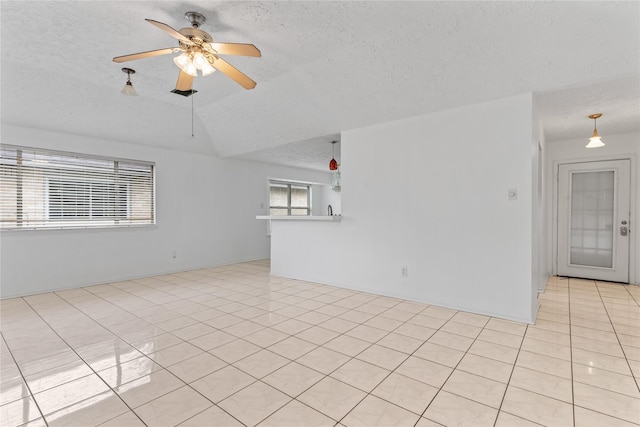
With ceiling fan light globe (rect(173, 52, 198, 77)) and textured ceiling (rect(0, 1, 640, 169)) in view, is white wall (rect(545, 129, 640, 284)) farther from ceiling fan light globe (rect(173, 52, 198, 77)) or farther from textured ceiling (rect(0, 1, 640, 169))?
ceiling fan light globe (rect(173, 52, 198, 77))

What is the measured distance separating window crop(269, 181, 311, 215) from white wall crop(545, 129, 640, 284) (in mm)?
5781

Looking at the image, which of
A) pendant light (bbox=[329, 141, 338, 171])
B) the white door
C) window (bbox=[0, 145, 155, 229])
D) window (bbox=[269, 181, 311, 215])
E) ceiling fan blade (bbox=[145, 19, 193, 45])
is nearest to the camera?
ceiling fan blade (bbox=[145, 19, 193, 45])

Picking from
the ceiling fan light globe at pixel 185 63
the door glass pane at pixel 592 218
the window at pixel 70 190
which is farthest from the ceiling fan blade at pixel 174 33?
the door glass pane at pixel 592 218

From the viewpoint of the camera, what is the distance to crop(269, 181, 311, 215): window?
7.99 meters

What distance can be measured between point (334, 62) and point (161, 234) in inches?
166

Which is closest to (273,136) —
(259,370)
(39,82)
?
(39,82)

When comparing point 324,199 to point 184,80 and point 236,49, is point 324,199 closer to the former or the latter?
point 184,80

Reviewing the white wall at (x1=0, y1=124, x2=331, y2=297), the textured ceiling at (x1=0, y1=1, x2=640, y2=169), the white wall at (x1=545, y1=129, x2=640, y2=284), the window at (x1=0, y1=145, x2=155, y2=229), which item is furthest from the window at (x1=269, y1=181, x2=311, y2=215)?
the white wall at (x1=545, y1=129, x2=640, y2=284)

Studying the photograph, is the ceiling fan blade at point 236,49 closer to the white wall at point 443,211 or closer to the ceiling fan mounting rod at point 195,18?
the ceiling fan mounting rod at point 195,18

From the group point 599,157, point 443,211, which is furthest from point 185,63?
point 599,157

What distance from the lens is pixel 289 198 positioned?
27.8 feet

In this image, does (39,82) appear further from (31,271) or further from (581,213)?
(581,213)

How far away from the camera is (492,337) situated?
2646 millimetres

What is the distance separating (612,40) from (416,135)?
5.80ft
